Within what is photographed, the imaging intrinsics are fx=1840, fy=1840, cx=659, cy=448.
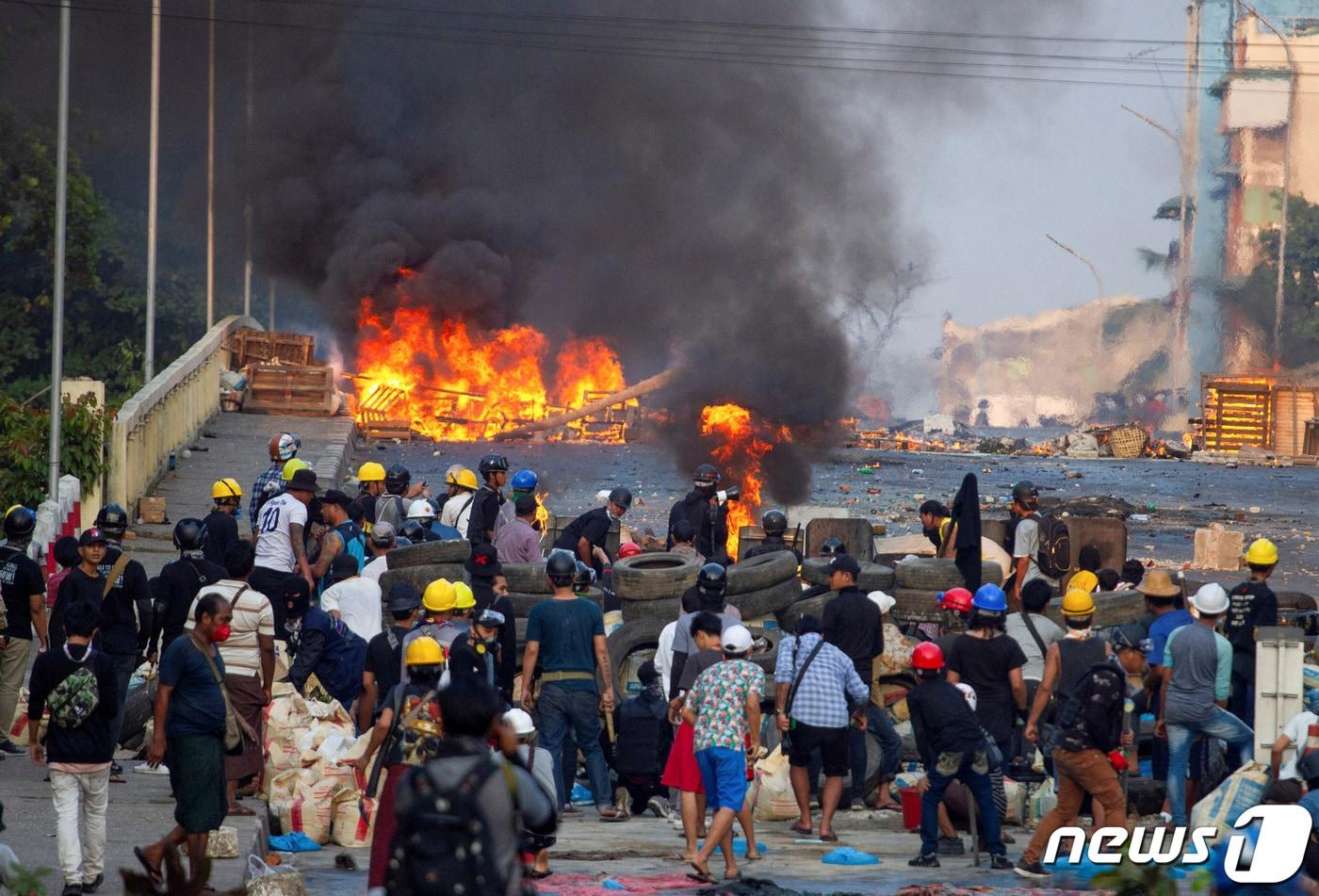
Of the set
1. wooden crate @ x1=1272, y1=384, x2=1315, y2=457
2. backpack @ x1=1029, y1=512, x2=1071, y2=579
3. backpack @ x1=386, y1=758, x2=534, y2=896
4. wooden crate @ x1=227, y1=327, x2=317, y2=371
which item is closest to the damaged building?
wooden crate @ x1=1272, y1=384, x2=1315, y2=457

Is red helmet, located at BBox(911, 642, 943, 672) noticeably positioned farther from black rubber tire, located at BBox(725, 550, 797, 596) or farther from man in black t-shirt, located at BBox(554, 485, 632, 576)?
man in black t-shirt, located at BBox(554, 485, 632, 576)

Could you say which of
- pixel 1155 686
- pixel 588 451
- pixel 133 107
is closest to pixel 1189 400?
pixel 588 451

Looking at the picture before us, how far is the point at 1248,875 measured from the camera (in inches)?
257

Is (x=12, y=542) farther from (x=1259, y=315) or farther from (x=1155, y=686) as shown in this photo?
(x=1259, y=315)

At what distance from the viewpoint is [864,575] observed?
14.9 meters

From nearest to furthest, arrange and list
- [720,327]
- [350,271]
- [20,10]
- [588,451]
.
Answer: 1. [720,327]
2. [20,10]
3. [350,271]
4. [588,451]

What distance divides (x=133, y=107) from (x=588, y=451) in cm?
1943

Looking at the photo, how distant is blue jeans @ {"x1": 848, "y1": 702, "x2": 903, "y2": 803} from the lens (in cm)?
1124

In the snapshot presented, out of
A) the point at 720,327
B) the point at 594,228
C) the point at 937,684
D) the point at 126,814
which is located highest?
the point at 594,228

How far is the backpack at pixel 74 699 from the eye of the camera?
7.82 m

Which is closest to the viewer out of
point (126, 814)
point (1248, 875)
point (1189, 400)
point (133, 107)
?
point (1248, 875)

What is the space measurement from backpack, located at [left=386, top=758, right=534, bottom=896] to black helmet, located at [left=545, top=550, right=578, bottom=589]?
14.8 feet

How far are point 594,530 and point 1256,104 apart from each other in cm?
12011

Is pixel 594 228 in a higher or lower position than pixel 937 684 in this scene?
higher
